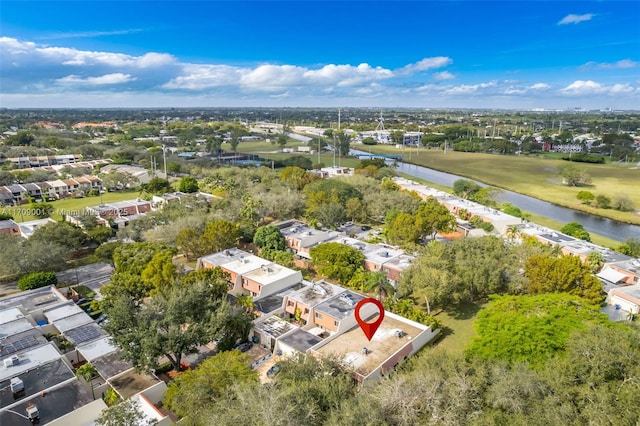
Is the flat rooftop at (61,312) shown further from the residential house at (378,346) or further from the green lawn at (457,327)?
the green lawn at (457,327)

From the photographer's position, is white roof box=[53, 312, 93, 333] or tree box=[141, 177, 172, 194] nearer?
white roof box=[53, 312, 93, 333]

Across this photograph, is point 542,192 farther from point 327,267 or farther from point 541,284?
point 327,267

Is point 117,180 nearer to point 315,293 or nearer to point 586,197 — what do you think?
point 315,293

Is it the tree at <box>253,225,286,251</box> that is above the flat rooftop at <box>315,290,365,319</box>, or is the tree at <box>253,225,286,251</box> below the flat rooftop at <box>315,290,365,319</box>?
above

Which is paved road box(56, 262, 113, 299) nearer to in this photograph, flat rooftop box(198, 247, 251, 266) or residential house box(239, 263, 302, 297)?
flat rooftop box(198, 247, 251, 266)

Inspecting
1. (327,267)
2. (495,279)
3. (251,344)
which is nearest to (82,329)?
(251,344)

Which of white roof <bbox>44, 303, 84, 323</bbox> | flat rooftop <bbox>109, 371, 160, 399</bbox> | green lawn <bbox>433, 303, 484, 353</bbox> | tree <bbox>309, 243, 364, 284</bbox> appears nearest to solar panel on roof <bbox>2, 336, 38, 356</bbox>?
white roof <bbox>44, 303, 84, 323</bbox>

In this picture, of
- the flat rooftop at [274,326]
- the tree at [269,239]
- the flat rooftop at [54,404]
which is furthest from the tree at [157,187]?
the flat rooftop at [54,404]
